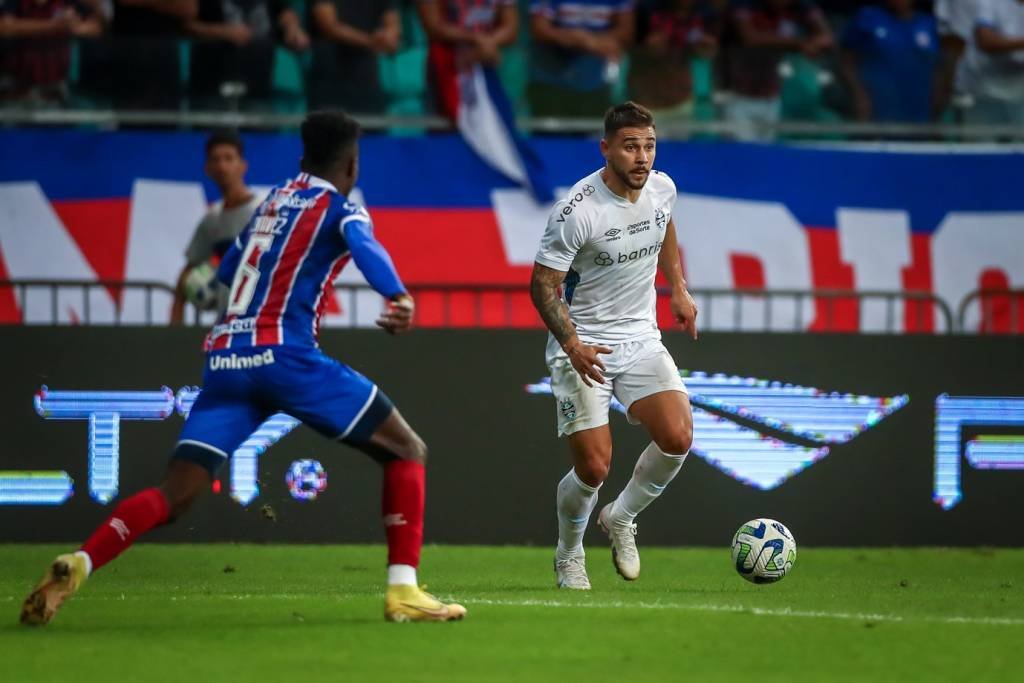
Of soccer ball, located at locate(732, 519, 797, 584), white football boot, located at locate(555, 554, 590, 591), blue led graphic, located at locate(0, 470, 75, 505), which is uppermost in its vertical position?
soccer ball, located at locate(732, 519, 797, 584)

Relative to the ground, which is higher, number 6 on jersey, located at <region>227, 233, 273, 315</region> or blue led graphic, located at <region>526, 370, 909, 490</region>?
→ number 6 on jersey, located at <region>227, 233, 273, 315</region>

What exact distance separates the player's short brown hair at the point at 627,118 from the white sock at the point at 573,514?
1946mm

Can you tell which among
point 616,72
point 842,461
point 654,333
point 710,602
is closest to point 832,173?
point 616,72

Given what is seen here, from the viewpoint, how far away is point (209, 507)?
42.1 feet

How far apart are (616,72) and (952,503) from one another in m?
4.51

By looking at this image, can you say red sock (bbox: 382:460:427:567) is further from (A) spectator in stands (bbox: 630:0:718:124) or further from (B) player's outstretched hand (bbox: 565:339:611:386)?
(A) spectator in stands (bbox: 630:0:718:124)

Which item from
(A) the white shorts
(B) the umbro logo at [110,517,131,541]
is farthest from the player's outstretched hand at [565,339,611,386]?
(B) the umbro logo at [110,517,131,541]

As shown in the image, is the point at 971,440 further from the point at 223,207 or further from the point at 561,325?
the point at 223,207

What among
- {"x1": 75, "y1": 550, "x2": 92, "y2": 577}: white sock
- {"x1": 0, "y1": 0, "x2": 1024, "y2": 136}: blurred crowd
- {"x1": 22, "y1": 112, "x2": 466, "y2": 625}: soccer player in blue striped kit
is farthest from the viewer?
{"x1": 0, "y1": 0, "x2": 1024, "y2": 136}: blurred crowd

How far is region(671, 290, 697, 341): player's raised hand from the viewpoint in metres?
9.91

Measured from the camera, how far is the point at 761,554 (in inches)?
379

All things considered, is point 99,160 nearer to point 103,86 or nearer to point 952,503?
point 103,86

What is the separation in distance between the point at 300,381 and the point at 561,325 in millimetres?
2098

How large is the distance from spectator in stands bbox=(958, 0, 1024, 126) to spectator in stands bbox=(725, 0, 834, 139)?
1.29 m
